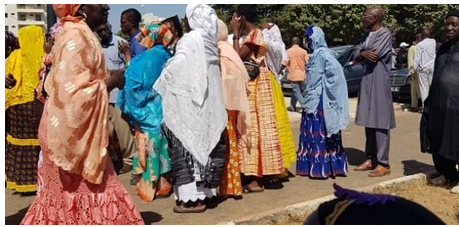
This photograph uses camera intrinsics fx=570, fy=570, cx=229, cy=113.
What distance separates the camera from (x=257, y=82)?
572cm

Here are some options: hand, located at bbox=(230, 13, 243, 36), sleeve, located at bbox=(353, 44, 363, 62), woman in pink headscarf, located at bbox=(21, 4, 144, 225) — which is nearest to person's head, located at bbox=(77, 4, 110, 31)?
woman in pink headscarf, located at bbox=(21, 4, 144, 225)

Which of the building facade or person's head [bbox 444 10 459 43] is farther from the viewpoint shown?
the building facade

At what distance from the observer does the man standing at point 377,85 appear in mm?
6043

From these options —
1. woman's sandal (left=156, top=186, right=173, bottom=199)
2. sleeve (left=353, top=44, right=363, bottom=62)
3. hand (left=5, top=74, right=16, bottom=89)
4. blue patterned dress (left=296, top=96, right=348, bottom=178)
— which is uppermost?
sleeve (left=353, top=44, right=363, bottom=62)

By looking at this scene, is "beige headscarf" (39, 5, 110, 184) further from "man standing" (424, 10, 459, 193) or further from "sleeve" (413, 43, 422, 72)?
"sleeve" (413, 43, 422, 72)

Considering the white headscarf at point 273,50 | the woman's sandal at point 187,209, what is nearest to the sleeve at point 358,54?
the white headscarf at point 273,50

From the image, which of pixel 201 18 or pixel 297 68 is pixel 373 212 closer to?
pixel 201 18

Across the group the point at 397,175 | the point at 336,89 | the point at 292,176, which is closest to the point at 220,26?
the point at 336,89

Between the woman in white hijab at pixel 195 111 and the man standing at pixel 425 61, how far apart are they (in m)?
7.50

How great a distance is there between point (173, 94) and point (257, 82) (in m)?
1.27

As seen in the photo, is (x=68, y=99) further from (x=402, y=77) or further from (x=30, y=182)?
(x=402, y=77)

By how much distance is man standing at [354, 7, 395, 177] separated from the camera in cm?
604

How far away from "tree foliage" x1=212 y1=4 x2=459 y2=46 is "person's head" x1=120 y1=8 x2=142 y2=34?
1816 cm

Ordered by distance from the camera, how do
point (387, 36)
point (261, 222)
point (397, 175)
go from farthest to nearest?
point (397, 175) < point (387, 36) < point (261, 222)
